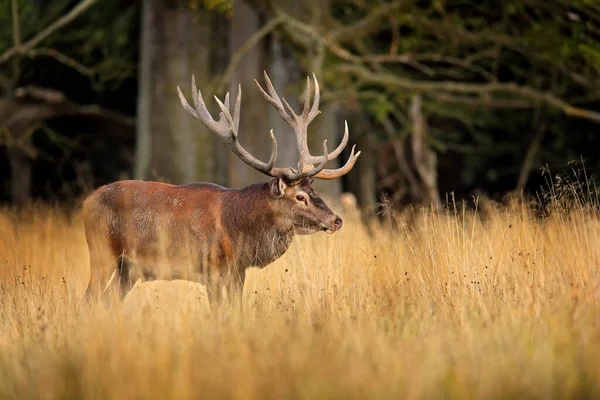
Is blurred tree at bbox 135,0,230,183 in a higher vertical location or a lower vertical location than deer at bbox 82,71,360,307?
higher

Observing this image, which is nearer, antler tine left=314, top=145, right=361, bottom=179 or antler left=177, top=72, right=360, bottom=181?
antler left=177, top=72, right=360, bottom=181

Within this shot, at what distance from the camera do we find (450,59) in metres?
15.9

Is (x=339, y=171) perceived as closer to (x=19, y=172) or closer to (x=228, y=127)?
(x=228, y=127)

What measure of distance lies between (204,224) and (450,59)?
28.6ft

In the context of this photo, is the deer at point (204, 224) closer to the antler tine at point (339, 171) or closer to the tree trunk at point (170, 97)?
the antler tine at point (339, 171)

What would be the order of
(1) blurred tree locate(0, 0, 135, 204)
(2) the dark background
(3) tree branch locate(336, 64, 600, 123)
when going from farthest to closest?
(1) blurred tree locate(0, 0, 135, 204)
(2) the dark background
(3) tree branch locate(336, 64, 600, 123)

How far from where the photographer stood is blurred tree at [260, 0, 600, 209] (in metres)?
14.8

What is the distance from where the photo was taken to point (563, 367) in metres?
5.25

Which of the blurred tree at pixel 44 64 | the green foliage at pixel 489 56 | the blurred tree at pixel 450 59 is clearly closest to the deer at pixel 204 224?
the blurred tree at pixel 450 59

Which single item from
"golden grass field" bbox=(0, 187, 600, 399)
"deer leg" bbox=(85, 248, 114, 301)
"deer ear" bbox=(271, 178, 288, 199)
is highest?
"deer ear" bbox=(271, 178, 288, 199)

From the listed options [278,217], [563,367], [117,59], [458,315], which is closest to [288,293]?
[278,217]

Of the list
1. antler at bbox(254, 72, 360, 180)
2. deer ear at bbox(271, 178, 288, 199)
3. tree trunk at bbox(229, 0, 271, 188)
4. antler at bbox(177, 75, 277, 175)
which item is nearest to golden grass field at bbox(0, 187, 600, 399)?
deer ear at bbox(271, 178, 288, 199)

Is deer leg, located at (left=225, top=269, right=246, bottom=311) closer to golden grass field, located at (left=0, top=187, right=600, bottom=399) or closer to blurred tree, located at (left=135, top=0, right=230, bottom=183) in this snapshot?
golden grass field, located at (left=0, top=187, right=600, bottom=399)

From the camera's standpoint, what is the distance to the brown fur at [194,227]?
791 centimetres
